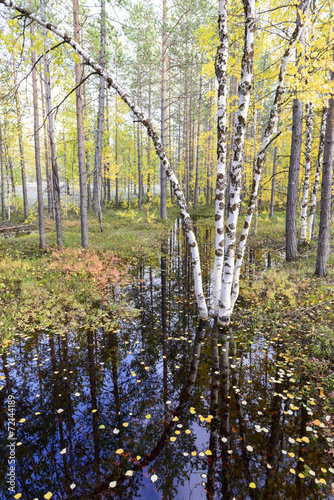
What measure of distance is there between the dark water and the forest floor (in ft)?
1.25

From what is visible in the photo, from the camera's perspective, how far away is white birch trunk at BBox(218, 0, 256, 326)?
450cm

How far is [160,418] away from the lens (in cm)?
362

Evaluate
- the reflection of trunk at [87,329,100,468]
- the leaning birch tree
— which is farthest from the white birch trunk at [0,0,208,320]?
the reflection of trunk at [87,329,100,468]

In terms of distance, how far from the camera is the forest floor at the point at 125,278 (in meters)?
Answer: 4.98

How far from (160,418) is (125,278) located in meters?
6.09

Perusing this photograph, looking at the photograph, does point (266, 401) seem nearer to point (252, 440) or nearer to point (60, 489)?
point (252, 440)

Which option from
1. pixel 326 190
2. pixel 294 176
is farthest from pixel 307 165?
pixel 326 190

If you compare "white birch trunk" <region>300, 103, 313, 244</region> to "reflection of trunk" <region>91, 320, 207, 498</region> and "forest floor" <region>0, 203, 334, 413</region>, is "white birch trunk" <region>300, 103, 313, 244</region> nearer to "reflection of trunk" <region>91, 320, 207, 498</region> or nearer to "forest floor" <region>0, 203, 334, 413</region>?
"forest floor" <region>0, 203, 334, 413</region>

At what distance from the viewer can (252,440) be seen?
10.6 feet

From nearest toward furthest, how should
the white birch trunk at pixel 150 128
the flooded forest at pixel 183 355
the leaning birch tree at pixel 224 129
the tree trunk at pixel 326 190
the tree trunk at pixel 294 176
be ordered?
1. the flooded forest at pixel 183 355
2. the white birch trunk at pixel 150 128
3. the leaning birch tree at pixel 224 129
4. the tree trunk at pixel 326 190
5. the tree trunk at pixel 294 176

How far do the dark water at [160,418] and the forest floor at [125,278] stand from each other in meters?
0.38

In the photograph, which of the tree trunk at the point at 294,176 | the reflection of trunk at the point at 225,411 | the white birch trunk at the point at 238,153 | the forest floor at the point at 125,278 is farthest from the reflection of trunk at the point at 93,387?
the tree trunk at the point at 294,176

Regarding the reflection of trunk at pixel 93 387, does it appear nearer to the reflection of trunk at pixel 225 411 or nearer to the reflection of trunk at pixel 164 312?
the reflection of trunk at pixel 164 312

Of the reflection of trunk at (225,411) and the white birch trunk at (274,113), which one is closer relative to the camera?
the reflection of trunk at (225,411)
